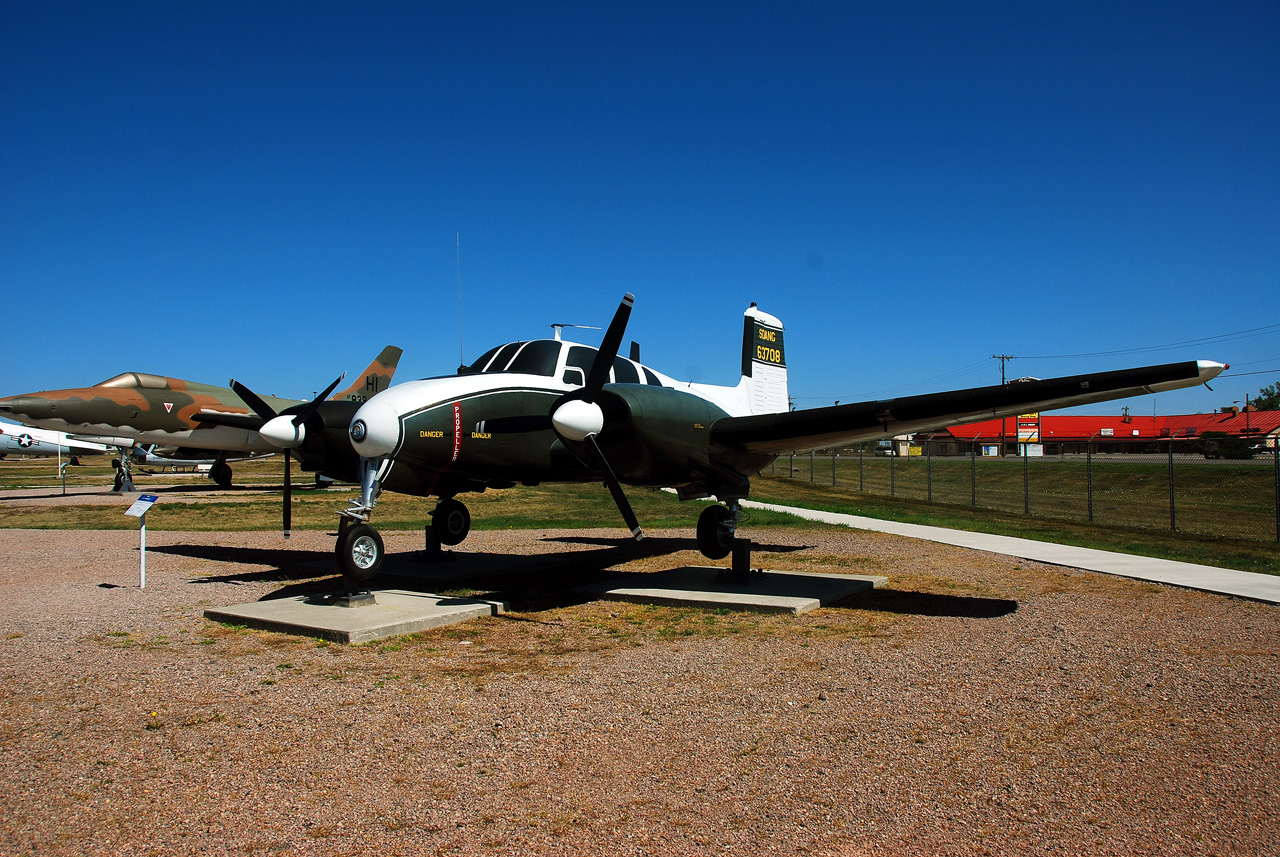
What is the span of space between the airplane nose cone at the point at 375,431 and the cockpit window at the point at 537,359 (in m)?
2.00

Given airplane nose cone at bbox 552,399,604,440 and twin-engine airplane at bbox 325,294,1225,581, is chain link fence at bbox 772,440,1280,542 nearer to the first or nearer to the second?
twin-engine airplane at bbox 325,294,1225,581

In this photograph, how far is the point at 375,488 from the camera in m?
9.57

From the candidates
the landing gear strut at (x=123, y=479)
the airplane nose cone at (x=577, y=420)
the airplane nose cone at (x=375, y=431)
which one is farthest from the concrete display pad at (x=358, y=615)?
the landing gear strut at (x=123, y=479)

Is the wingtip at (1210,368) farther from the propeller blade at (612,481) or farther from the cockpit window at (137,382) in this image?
the cockpit window at (137,382)

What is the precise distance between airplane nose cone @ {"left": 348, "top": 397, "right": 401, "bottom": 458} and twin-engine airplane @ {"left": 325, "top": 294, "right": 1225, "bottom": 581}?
0.6 inches

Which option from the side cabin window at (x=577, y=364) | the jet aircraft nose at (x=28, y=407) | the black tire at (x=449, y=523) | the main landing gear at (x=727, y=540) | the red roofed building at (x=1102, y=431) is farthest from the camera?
the red roofed building at (x=1102, y=431)

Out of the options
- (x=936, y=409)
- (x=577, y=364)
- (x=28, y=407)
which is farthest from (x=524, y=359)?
(x=28, y=407)

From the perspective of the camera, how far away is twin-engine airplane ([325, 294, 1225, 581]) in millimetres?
9055

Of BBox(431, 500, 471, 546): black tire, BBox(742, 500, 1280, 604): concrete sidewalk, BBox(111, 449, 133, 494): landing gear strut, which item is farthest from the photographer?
BBox(111, 449, 133, 494): landing gear strut

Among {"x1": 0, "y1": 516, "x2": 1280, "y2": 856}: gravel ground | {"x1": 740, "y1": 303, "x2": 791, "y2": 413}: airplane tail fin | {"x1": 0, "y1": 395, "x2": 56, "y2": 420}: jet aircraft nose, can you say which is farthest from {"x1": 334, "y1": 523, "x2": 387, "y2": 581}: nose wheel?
{"x1": 0, "y1": 395, "x2": 56, "y2": 420}: jet aircraft nose

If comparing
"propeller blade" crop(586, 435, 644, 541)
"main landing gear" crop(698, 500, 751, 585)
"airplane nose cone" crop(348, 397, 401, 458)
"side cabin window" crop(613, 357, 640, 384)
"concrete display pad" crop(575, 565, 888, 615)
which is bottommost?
"concrete display pad" crop(575, 565, 888, 615)

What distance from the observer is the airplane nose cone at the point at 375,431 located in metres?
8.98

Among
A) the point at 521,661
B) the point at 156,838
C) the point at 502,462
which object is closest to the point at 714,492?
the point at 502,462

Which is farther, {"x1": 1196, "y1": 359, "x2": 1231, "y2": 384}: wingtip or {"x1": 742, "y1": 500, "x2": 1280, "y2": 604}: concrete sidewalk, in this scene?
{"x1": 742, "y1": 500, "x2": 1280, "y2": 604}: concrete sidewalk
